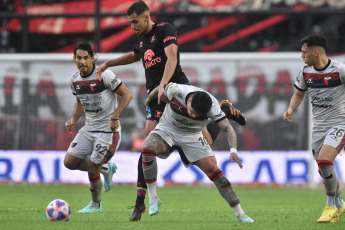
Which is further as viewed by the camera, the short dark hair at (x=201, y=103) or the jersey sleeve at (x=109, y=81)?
the jersey sleeve at (x=109, y=81)

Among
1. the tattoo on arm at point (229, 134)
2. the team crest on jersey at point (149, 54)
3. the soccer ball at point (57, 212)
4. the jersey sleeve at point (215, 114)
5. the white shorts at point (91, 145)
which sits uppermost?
the team crest on jersey at point (149, 54)

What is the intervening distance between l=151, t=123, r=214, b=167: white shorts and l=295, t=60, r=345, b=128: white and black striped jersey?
1.64 metres

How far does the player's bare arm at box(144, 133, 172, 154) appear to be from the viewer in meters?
8.37

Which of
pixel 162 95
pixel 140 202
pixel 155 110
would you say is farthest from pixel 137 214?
pixel 162 95

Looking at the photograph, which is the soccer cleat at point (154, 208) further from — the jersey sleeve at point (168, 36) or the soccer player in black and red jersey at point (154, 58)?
the jersey sleeve at point (168, 36)

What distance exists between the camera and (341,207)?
9.04 meters

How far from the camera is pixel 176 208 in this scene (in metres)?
10.9

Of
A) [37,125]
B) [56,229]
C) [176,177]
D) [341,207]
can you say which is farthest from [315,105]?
[37,125]

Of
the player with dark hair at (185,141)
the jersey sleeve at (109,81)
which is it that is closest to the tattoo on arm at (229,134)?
the player with dark hair at (185,141)

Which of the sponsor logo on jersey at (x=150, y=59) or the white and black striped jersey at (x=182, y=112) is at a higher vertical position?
the sponsor logo on jersey at (x=150, y=59)

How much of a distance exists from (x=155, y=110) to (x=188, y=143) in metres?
0.80

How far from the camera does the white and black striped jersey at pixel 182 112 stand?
8164 millimetres

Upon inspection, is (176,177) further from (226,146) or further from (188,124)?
(188,124)

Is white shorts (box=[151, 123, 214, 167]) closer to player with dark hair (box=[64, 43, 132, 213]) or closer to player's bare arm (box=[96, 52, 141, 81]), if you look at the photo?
player's bare arm (box=[96, 52, 141, 81])
